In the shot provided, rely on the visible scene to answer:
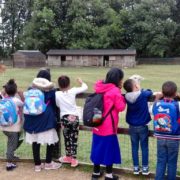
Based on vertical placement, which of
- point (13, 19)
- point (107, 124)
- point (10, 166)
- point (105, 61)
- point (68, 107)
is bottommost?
point (105, 61)

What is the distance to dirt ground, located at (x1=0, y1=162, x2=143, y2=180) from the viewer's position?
210 inches

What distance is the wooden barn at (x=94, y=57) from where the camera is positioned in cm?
5631

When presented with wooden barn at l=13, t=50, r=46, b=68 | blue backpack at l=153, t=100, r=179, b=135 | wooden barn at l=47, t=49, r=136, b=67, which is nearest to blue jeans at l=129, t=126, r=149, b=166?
blue backpack at l=153, t=100, r=179, b=135

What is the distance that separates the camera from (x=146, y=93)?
508 cm

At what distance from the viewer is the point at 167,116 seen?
4.62 m

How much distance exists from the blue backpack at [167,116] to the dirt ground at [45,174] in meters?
1.02

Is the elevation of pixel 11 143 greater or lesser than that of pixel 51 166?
greater

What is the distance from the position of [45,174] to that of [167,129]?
1.94m

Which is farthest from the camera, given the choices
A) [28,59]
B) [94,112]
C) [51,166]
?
[28,59]

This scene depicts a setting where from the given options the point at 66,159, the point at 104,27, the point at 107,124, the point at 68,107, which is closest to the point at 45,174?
the point at 66,159

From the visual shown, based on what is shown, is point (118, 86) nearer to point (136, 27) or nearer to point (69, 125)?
point (69, 125)

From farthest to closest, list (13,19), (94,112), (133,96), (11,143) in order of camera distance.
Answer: (13,19), (11,143), (133,96), (94,112)

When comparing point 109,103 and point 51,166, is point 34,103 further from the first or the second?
point 109,103

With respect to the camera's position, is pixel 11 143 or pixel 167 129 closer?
pixel 167 129
